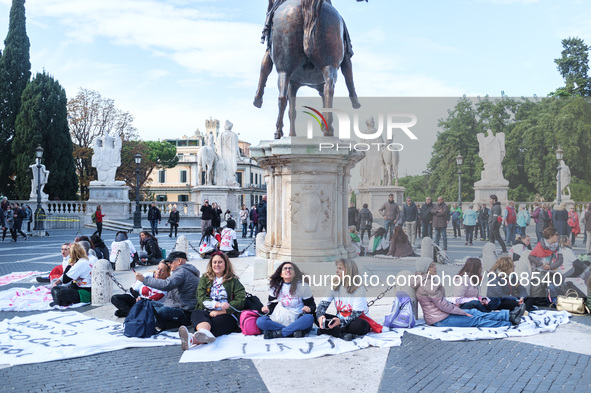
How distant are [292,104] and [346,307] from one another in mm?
3897

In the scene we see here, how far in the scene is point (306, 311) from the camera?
19.7 ft

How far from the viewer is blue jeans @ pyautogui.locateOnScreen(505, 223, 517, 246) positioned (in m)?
9.69

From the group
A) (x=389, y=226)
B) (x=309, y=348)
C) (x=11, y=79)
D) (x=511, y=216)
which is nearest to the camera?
(x=309, y=348)

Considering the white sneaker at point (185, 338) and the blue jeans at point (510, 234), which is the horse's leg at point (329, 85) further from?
the blue jeans at point (510, 234)

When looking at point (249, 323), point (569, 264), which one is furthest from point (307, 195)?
point (569, 264)

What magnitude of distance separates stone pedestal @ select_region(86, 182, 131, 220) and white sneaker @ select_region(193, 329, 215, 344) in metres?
28.3

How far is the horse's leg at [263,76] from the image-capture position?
851cm

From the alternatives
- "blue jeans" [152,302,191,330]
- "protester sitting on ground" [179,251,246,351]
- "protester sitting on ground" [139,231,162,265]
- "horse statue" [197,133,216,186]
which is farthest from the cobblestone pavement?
"horse statue" [197,133,216,186]

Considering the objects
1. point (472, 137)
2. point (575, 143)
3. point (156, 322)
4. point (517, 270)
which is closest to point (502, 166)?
point (575, 143)

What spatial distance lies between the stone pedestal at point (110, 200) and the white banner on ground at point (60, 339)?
1038 inches

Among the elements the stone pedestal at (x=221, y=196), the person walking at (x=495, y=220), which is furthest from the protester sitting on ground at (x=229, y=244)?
the stone pedestal at (x=221, y=196)

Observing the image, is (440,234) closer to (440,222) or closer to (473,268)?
(440,222)

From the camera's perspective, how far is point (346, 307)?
19.5 ft

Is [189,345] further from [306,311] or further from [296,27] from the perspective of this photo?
[296,27]
